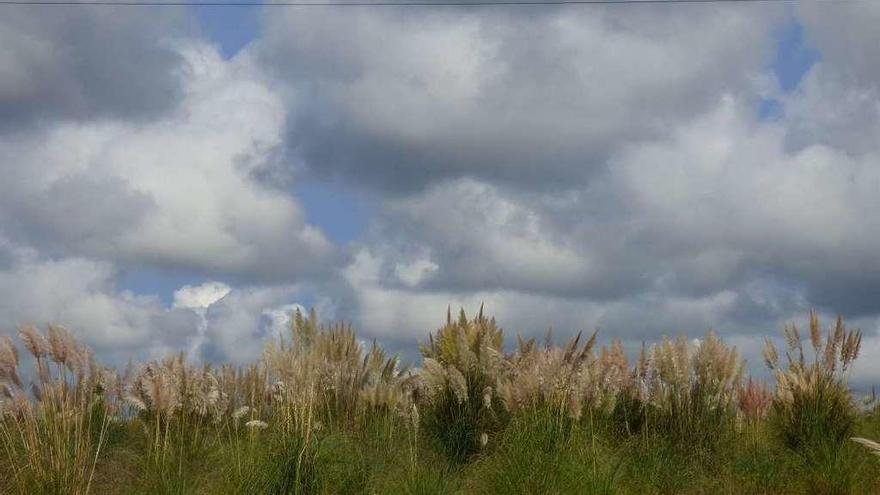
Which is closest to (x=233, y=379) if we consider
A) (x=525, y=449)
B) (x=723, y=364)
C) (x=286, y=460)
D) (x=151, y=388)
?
(x=151, y=388)

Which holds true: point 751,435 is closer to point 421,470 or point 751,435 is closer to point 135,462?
point 421,470

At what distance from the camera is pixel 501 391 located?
8.77 meters

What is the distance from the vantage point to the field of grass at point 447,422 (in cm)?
762

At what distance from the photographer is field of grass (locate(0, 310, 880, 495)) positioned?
25.0 ft

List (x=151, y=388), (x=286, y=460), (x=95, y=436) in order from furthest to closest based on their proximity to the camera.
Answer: (x=95, y=436) → (x=151, y=388) → (x=286, y=460)

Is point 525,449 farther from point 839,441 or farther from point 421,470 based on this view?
point 839,441

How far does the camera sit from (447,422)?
916 centimetres

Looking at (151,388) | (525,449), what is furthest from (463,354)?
(151,388)

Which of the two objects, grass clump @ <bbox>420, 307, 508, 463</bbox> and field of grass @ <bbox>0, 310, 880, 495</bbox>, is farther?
grass clump @ <bbox>420, 307, 508, 463</bbox>

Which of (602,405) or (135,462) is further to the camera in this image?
(602,405)

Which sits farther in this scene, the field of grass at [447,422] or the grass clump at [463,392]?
the grass clump at [463,392]

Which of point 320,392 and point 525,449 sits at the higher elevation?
point 320,392

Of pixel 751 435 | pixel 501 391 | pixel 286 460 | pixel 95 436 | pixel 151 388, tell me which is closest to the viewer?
pixel 286 460

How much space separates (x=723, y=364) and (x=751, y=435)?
36.9 inches
